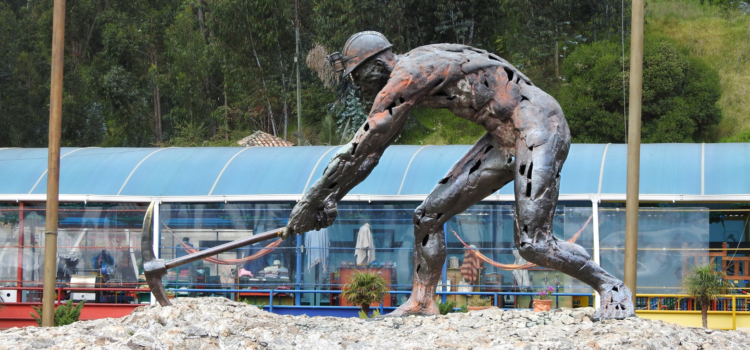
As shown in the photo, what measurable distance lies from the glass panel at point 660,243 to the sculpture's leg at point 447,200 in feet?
20.7

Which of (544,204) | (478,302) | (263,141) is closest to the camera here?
(544,204)

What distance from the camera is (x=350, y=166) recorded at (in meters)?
5.29

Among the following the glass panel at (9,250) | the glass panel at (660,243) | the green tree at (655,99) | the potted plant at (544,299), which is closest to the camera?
the potted plant at (544,299)

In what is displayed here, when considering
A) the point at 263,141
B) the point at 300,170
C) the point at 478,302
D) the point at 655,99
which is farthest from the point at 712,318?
the point at 263,141

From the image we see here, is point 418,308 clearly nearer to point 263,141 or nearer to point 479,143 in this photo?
point 479,143

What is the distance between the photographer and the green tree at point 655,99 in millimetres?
22094

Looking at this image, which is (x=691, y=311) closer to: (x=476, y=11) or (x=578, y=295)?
(x=578, y=295)

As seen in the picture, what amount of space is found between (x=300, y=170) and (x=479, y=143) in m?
7.40

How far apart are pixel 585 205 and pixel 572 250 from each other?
6626 mm

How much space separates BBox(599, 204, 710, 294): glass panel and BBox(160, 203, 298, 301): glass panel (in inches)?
175

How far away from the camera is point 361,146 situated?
17.1 ft

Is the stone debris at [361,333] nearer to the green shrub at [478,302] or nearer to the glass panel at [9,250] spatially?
the green shrub at [478,302]

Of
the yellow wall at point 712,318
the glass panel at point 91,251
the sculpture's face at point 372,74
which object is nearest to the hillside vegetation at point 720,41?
the yellow wall at point 712,318

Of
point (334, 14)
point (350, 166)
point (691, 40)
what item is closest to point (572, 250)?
point (350, 166)
